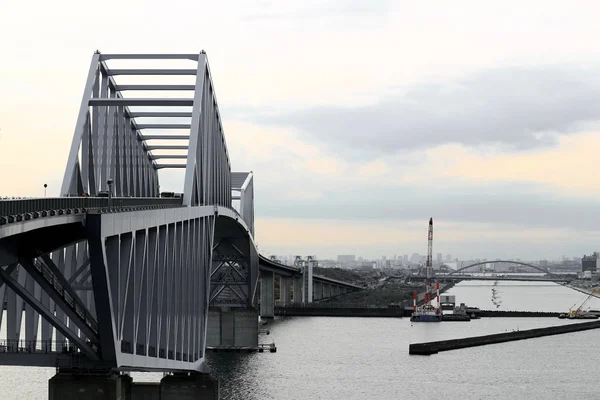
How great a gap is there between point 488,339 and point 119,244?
3093 inches

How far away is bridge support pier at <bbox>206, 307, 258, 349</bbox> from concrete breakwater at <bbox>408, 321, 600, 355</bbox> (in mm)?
14456

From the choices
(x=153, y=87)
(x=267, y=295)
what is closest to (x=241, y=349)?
(x=153, y=87)

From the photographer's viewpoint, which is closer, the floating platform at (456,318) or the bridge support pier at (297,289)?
the floating platform at (456,318)

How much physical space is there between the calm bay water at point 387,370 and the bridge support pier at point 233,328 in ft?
11.4

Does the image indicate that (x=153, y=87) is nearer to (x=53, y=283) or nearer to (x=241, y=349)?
(x=53, y=283)

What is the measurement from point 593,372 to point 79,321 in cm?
5881

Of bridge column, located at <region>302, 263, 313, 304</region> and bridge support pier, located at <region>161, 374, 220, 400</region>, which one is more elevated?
bridge column, located at <region>302, 263, 313, 304</region>

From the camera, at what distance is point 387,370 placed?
251ft

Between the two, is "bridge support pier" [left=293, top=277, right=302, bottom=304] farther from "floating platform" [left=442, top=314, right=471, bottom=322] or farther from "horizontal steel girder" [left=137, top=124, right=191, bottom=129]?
"horizontal steel girder" [left=137, top=124, right=191, bottom=129]

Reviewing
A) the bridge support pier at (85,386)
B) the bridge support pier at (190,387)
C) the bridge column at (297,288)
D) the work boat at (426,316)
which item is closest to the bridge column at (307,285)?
the bridge column at (297,288)

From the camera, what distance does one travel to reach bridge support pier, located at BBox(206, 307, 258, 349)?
9094cm

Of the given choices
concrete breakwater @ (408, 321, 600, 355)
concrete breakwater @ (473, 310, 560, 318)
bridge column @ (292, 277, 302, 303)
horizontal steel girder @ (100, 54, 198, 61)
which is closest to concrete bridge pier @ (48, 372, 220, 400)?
horizontal steel girder @ (100, 54, 198, 61)

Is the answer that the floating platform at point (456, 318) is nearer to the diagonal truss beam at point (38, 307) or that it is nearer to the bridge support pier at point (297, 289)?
the bridge support pier at point (297, 289)

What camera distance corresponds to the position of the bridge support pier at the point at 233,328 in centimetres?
9094
